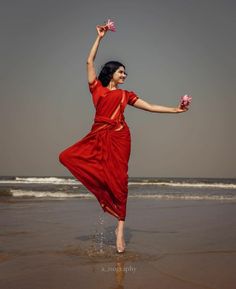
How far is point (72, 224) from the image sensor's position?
19.1ft

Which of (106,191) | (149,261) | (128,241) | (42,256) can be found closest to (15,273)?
(42,256)

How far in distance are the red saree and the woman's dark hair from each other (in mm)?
108

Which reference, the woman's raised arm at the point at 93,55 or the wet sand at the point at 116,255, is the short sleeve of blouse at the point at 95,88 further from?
the wet sand at the point at 116,255

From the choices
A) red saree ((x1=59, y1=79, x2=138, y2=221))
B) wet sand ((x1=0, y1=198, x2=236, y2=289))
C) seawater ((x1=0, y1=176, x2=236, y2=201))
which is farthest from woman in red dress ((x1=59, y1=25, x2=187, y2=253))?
seawater ((x1=0, y1=176, x2=236, y2=201))

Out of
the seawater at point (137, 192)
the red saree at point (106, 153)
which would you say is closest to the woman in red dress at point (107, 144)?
the red saree at point (106, 153)

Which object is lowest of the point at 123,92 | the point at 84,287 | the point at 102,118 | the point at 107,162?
the point at 84,287

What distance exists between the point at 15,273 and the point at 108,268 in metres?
0.70

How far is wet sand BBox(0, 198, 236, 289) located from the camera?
265 centimetres

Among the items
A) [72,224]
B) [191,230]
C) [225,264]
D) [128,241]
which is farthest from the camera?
[72,224]

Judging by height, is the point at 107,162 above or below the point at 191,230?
above

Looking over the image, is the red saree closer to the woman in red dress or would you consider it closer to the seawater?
the woman in red dress

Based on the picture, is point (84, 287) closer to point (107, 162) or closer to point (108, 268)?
point (108, 268)

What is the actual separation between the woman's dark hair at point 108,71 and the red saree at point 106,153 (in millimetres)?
108

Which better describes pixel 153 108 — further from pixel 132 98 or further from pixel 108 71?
pixel 108 71
